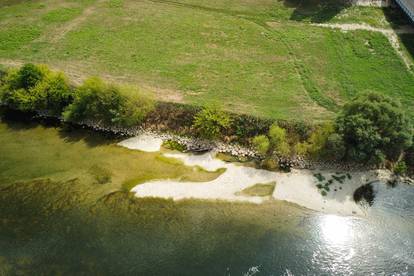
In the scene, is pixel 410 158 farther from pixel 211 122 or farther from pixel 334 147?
pixel 211 122

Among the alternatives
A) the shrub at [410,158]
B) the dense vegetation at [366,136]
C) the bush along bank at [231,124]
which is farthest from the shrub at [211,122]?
the shrub at [410,158]

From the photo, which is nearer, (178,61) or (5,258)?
(5,258)

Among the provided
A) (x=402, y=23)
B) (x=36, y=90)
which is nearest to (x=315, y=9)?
(x=402, y=23)

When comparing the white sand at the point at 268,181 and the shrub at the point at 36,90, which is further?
the shrub at the point at 36,90

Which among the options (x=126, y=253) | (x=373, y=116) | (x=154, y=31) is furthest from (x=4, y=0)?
(x=373, y=116)

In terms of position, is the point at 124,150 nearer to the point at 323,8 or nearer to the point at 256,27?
the point at 256,27

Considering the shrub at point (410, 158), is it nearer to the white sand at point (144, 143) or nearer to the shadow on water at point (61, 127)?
the white sand at point (144, 143)
